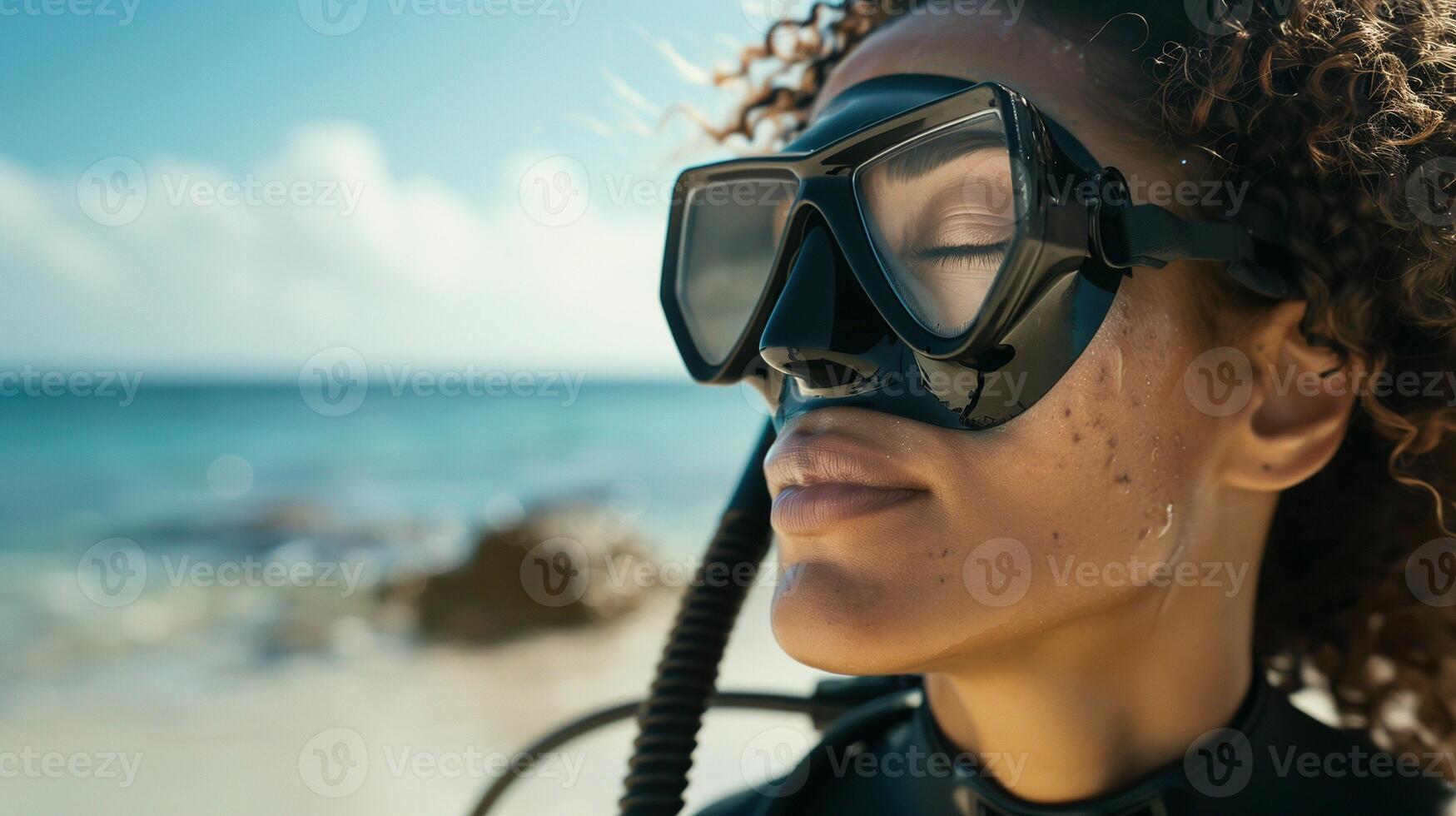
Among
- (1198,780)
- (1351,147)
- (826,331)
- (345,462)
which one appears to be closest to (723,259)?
(826,331)

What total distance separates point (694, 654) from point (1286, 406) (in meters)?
0.96

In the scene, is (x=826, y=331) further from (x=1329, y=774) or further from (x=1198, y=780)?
(x=1329, y=774)

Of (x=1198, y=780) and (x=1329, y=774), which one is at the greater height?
(x=1198, y=780)

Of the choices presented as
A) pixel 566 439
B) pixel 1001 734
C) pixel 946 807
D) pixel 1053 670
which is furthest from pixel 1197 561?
pixel 566 439

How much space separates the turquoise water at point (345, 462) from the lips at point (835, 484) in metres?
8.66

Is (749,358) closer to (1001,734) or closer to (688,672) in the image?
(688,672)
